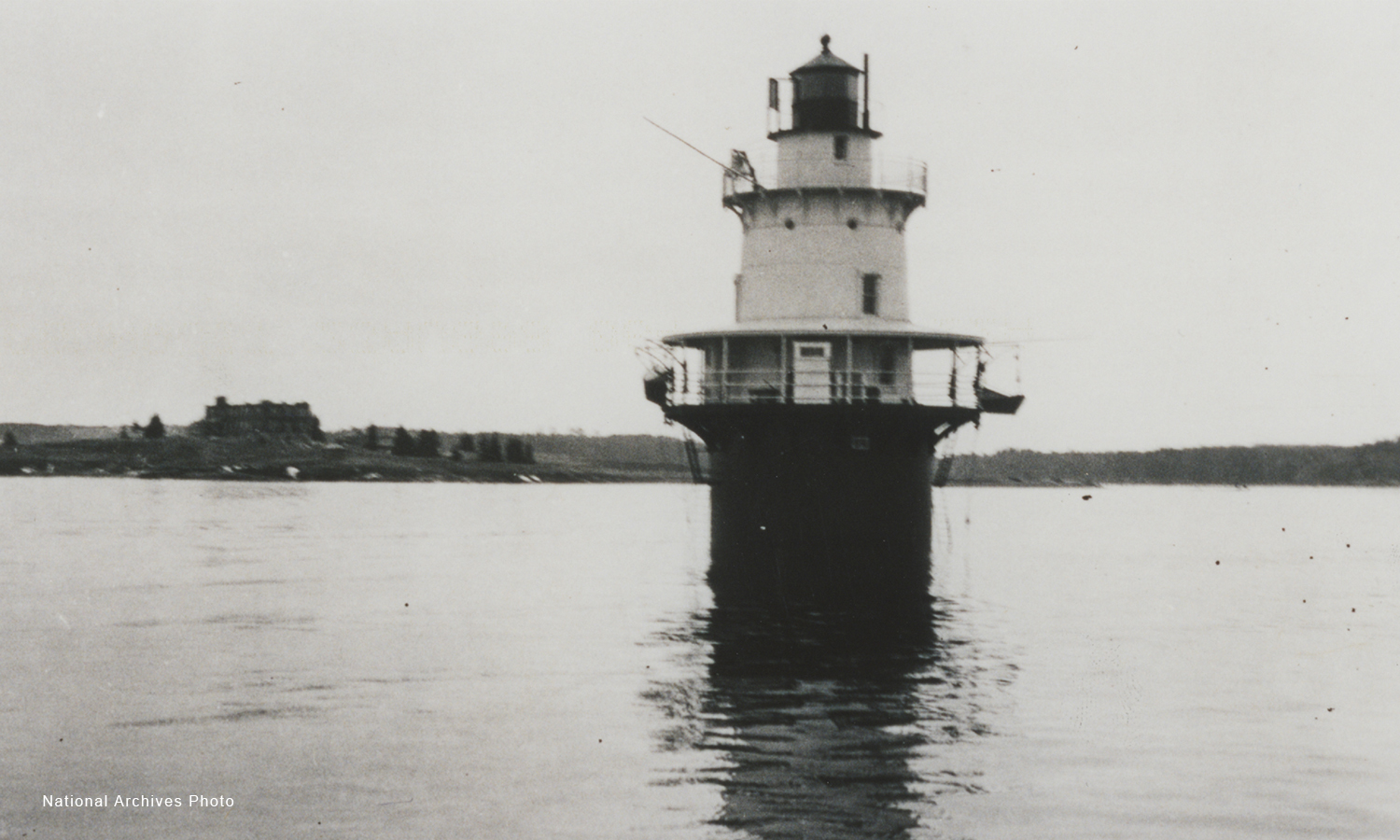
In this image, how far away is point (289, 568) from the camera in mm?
42812

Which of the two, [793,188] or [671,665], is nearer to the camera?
[671,665]

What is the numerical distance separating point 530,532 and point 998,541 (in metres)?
23.5

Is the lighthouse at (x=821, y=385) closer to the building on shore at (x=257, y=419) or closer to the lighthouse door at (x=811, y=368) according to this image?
the lighthouse door at (x=811, y=368)

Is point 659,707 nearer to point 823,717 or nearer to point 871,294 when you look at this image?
point 823,717

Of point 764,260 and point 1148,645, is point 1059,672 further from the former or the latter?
point 764,260

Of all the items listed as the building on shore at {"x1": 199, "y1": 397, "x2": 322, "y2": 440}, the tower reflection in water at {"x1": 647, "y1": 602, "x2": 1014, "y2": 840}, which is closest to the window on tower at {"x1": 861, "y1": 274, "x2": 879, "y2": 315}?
the tower reflection in water at {"x1": 647, "y1": 602, "x2": 1014, "y2": 840}

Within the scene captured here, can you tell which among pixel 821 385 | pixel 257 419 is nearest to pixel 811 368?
pixel 821 385

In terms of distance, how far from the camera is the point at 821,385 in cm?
2825

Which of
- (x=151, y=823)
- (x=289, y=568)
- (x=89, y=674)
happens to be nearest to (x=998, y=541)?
(x=289, y=568)

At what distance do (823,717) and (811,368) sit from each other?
12305 millimetres

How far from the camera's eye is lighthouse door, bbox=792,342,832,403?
98.7ft

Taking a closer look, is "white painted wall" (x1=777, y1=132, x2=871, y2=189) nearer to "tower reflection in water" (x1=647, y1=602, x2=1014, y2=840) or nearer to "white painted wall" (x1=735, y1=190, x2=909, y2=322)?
"white painted wall" (x1=735, y1=190, x2=909, y2=322)

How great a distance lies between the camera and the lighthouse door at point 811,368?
30094 mm

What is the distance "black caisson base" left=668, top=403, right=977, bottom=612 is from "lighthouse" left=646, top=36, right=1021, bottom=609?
3cm
